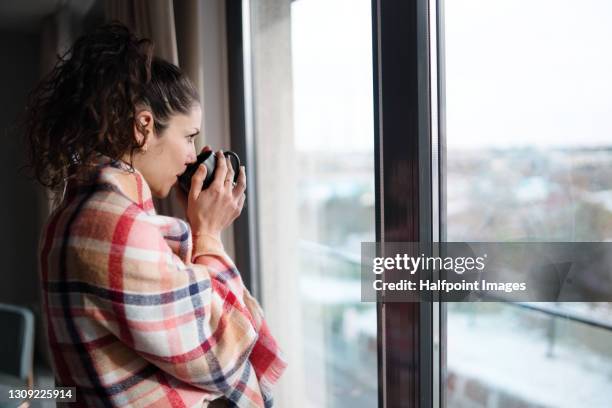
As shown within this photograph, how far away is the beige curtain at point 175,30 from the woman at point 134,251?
1.75 ft

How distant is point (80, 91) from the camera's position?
2.43 feet

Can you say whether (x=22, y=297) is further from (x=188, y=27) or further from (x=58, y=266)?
(x=58, y=266)

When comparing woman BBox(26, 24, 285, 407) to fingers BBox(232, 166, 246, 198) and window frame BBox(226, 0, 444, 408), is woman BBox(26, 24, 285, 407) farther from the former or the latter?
window frame BBox(226, 0, 444, 408)

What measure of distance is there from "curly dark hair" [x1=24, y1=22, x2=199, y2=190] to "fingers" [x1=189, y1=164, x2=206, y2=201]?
0.09 meters

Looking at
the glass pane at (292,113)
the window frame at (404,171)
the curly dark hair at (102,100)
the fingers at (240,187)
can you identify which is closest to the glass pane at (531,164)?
the window frame at (404,171)

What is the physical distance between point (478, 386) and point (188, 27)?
1.13 m

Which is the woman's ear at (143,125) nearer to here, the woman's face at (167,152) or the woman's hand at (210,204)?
the woman's face at (167,152)

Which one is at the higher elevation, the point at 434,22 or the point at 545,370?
the point at 434,22

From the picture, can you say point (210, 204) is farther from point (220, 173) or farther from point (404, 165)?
point (404, 165)

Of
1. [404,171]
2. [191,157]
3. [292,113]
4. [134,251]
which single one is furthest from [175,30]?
[134,251]

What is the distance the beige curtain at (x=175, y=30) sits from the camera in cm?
131

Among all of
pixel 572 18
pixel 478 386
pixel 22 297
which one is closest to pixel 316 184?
pixel 22 297

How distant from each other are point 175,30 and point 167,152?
2.49 ft

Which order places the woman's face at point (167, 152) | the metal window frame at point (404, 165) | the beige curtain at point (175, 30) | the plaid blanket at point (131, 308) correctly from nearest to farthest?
the plaid blanket at point (131, 308)
the woman's face at point (167, 152)
the metal window frame at point (404, 165)
the beige curtain at point (175, 30)
